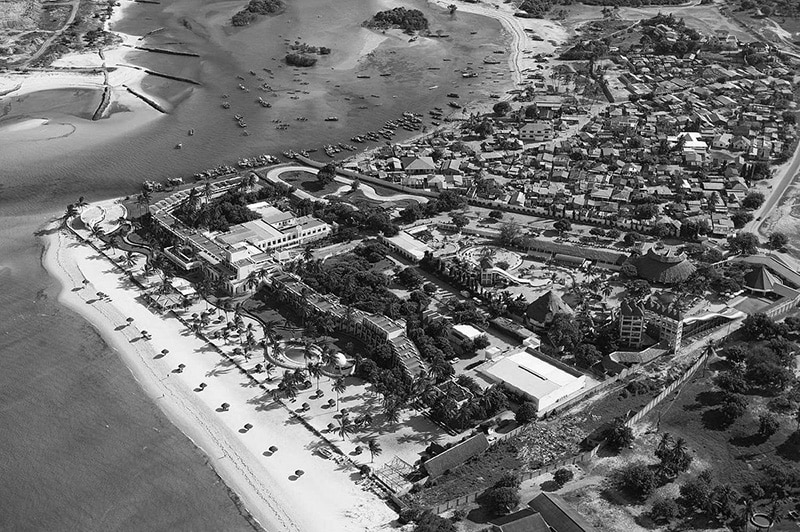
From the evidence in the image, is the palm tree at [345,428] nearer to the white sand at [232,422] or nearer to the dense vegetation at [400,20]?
the white sand at [232,422]

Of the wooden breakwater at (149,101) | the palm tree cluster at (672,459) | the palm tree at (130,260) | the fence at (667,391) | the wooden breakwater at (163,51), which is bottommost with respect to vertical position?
the wooden breakwater at (163,51)

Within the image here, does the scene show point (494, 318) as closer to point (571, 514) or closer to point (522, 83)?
point (571, 514)

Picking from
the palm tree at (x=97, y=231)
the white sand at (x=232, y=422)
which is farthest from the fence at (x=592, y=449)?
the palm tree at (x=97, y=231)

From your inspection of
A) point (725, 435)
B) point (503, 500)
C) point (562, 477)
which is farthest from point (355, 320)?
point (725, 435)

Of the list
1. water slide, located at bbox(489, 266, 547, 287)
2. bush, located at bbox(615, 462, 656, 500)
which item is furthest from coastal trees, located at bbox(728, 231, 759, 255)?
bush, located at bbox(615, 462, 656, 500)

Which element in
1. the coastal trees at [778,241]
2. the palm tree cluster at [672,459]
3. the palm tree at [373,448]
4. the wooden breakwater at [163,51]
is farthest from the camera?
the wooden breakwater at [163,51]

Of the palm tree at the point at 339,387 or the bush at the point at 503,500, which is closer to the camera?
the bush at the point at 503,500
